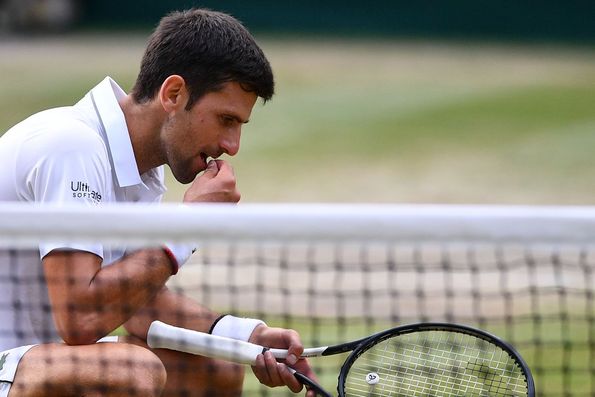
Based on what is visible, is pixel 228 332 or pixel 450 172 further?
pixel 450 172

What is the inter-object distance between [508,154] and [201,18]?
22.1 feet

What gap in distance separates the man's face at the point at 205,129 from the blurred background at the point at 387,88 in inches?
179

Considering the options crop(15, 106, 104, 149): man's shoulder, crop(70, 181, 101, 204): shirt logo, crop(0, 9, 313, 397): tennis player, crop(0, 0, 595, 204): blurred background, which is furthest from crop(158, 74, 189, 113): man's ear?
crop(0, 0, 595, 204): blurred background

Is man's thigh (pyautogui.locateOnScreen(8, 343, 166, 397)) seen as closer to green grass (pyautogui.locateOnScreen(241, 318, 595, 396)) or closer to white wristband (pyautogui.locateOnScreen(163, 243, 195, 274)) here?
white wristband (pyautogui.locateOnScreen(163, 243, 195, 274))

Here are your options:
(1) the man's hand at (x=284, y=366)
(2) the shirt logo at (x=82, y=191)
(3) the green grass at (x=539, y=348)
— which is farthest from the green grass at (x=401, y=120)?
(2) the shirt logo at (x=82, y=191)

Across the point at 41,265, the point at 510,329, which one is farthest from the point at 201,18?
the point at 510,329

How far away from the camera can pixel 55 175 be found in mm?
3008

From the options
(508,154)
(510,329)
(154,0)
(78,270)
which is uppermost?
(154,0)

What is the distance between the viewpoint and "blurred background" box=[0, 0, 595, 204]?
8.90 meters

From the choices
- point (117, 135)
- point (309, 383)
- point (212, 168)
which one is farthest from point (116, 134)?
point (309, 383)

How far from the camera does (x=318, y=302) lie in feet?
19.1

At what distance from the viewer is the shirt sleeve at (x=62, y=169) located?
9.85 feet

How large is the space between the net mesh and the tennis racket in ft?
0.88

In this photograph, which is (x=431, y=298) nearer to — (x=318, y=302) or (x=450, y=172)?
(x=318, y=302)
